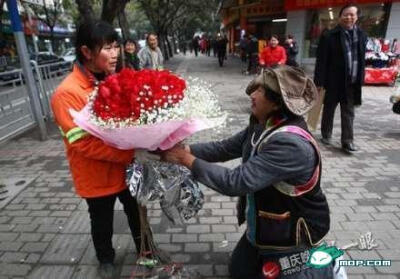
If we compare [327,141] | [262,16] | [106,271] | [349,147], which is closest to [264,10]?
[262,16]

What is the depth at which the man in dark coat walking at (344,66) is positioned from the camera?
5.04 meters

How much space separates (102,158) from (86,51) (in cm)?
65

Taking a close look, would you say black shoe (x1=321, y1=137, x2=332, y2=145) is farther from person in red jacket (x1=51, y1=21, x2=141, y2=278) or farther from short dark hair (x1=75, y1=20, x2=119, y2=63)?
short dark hair (x1=75, y1=20, x2=119, y2=63)

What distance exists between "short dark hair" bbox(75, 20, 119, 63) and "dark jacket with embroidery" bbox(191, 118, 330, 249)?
898 mm

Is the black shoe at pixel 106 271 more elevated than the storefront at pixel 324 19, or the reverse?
the storefront at pixel 324 19

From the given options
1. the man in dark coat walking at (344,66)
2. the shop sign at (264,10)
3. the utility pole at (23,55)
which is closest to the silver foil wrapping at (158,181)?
the man in dark coat walking at (344,66)

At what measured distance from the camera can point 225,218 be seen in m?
3.58

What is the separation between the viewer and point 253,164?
6.41 ft

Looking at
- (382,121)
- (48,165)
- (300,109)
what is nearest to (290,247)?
(300,109)

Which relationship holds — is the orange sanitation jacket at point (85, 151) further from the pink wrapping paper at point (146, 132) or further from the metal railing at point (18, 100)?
the metal railing at point (18, 100)

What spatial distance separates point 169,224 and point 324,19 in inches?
621

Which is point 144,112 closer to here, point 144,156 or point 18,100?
point 144,156

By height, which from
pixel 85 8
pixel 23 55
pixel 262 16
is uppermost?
pixel 85 8

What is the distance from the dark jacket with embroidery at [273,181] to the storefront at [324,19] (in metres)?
14.4
